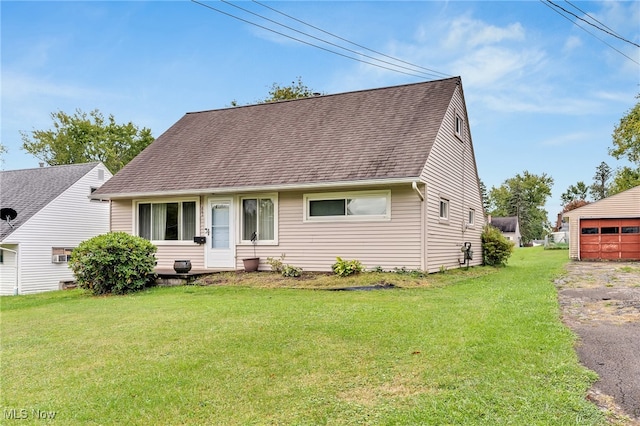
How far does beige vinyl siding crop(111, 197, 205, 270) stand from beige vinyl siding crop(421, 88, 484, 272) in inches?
265

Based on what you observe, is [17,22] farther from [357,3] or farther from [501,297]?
[501,297]

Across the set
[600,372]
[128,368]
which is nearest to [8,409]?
[128,368]

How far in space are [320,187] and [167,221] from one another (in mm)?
5539

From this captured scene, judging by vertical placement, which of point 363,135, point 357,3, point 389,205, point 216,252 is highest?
point 357,3

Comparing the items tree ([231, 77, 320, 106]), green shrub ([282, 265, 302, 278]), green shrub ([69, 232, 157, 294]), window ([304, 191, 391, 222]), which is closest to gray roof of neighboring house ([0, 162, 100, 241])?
tree ([231, 77, 320, 106])

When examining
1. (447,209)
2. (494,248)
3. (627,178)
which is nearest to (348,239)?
(447,209)

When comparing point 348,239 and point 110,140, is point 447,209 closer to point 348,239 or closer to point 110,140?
point 348,239

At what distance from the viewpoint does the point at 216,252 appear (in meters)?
13.4

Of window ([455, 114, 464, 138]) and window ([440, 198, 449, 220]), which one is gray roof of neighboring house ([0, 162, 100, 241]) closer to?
window ([440, 198, 449, 220])

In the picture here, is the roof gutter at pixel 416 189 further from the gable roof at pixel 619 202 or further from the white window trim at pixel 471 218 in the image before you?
the gable roof at pixel 619 202

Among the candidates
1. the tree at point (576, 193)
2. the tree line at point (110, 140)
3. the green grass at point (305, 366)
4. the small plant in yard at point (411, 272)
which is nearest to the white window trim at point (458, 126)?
the small plant in yard at point (411, 272)

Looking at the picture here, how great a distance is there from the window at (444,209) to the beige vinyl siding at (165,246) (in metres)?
7.01

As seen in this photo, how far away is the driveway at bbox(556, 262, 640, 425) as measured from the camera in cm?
326

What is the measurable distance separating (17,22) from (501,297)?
12.4m
